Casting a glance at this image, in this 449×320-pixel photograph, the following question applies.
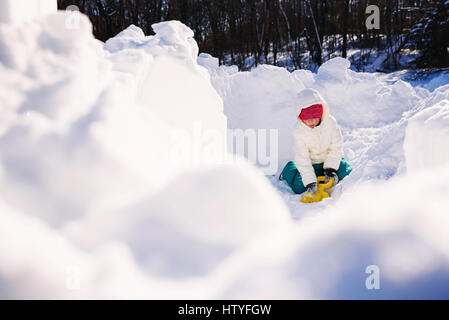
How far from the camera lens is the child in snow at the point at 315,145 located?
116 inches

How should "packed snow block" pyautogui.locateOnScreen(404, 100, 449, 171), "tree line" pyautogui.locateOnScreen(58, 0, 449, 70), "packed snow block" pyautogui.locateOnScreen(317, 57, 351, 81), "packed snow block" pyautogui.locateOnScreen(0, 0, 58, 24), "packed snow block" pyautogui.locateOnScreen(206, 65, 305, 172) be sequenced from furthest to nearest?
"tree line" pyautogui.locateOnScreen(58, 0, 449, 70) < "packed snow block" pyautogui.locateOnScreen(317, 57, 351, 81) < "packed snow block" pyautogui.locateOnScreen(206, 65, 305, 172) < "packed snow block" pyautogui.locateOnScreen(404, 100, 449, 171) < "packed snow block" pyautogui.locateOnScreen(0, 0, 58, 24)

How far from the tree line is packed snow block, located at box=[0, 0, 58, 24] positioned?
349 inches

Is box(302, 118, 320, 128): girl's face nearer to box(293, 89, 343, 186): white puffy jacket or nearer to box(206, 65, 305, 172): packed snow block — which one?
box(293, 89, 343, 186): white puffy jacket

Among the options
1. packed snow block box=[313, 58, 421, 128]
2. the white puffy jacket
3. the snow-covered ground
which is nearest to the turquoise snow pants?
the white puffy jacket

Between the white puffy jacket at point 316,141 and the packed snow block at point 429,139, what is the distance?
2.05 feet

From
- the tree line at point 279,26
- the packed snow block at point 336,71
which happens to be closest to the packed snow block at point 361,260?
the packed snow block at point 336,71

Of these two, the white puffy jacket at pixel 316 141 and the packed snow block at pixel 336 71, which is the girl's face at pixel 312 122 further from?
the packed snow block at pixel 336 71

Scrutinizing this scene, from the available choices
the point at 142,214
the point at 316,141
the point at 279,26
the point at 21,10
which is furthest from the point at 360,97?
the point at 279,26

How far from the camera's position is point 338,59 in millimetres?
5605

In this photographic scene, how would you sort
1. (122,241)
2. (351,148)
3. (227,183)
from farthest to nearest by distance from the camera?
(351,148) → (227,183) → (122,241)

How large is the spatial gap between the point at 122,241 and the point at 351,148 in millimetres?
3750

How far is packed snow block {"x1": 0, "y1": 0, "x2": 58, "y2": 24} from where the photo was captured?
1240 mm
